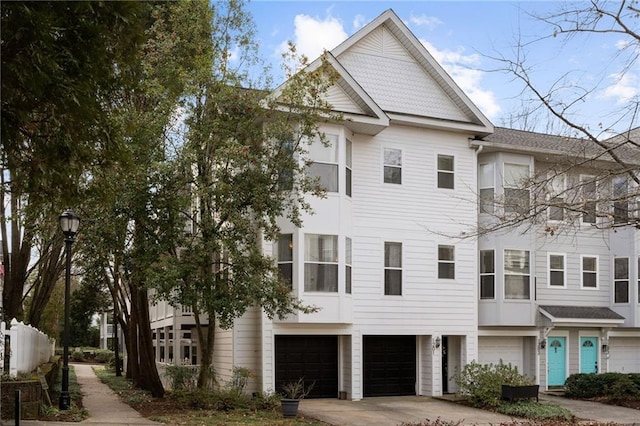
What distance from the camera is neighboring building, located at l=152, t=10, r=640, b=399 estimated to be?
921 inches

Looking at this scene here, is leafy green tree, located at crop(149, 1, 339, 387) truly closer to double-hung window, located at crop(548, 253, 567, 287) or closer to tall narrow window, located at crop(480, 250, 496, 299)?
tall narrow window, located at crop(480, 250, 496, 299)

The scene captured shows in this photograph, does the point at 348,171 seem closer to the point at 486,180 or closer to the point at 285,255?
the point at 285,255

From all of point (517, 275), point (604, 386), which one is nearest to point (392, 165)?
point (517, 275)

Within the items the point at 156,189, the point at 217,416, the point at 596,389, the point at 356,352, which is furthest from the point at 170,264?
the point at 596,389

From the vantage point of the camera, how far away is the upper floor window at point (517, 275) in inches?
1049

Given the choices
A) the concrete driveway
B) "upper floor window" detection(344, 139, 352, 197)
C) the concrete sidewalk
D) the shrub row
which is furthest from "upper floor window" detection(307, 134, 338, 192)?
the shrub row

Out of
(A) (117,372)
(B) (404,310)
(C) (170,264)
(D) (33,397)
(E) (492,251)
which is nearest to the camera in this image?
(D) (33,397)

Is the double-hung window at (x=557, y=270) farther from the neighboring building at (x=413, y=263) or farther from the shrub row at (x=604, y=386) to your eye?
the shrub row at (x=604, y=386)

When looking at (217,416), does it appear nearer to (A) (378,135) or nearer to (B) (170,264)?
(B) (170,264)

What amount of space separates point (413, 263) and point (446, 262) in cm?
134

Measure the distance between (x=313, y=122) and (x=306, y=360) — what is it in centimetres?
834

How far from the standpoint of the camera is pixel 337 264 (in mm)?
23391

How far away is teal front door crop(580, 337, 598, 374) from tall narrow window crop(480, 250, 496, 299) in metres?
4.91

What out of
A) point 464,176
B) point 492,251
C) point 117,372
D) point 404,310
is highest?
point 464,176
